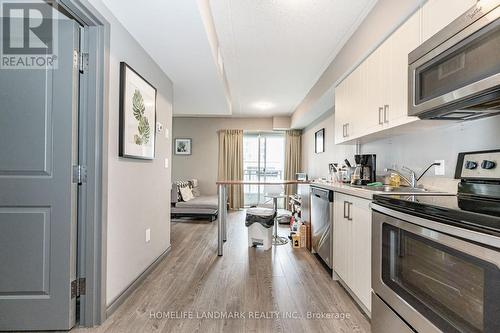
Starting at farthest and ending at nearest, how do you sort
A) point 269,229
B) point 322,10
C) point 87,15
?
point 269,229
point 322,10
point 87,15

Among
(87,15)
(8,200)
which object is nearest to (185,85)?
(87,15)

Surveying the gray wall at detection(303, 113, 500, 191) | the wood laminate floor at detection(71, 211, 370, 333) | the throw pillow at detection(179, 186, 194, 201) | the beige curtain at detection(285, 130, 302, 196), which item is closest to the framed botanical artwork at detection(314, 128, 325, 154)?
the beige curtain at detection(285, 130, 302, 196)

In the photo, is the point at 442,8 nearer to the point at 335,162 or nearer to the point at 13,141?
the point at 13,141

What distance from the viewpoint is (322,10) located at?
7.07 ft

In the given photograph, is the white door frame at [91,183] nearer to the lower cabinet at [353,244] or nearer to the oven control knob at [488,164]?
the lower cabinet at [353,244]

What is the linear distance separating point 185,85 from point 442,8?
114 inches

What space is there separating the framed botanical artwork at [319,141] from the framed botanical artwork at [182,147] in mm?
3324

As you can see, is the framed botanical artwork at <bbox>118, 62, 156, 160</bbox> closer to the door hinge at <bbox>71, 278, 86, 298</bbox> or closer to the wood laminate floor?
the door hinge at <bbox>71, 278, 86, 298</bbox>

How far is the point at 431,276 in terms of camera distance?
3.32 feet

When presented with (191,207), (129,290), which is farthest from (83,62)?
(191,207)

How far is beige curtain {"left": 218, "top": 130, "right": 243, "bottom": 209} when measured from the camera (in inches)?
262
